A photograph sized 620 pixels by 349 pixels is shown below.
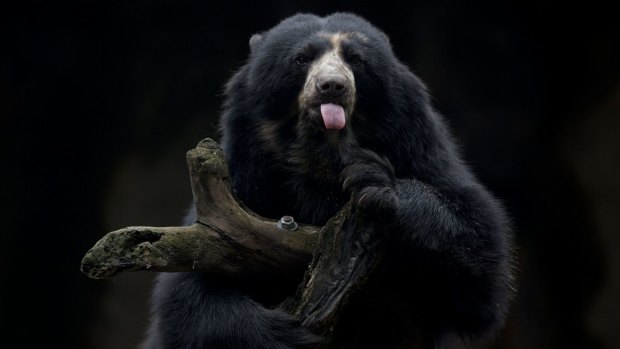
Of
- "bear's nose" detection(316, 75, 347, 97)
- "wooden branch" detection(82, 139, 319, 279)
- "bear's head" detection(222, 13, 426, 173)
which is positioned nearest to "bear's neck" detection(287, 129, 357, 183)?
"bear's head" detection(222, 13, 426, 173)

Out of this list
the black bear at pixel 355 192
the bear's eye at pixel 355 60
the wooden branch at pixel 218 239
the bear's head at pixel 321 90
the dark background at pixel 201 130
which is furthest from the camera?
the dark background at pixel 201 130

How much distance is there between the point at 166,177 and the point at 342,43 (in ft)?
12.0

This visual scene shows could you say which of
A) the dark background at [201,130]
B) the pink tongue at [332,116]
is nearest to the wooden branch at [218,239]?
the pink tongue at [332,116]

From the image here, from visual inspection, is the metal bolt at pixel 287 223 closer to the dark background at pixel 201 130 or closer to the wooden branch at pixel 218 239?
the wooden branch at pixel 218 239

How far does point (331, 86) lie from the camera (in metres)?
4.16

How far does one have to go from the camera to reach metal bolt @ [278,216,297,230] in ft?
13.6

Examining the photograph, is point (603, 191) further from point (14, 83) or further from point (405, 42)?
point (14, 83)

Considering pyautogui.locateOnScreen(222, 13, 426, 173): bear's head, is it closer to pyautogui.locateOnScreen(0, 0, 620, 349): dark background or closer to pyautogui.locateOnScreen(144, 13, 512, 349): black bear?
pyautogui.locateOnScreen(144, 13, 512, 349): black bear

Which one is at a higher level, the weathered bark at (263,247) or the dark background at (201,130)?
the weathered bark at (263,247)

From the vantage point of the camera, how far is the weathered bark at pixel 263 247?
389 centimetres

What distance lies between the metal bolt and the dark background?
11.8 feet

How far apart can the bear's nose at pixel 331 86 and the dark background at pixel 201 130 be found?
11.5ft

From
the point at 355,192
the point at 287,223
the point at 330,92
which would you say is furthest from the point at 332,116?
the point at 287,223

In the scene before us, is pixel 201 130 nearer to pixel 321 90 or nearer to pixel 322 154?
pixel 322 154
